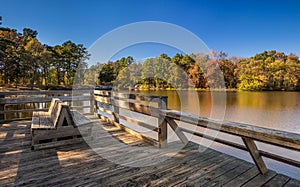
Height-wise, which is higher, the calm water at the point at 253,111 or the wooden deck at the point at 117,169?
the wooden deck at the point at 117,169

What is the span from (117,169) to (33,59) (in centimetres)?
2467

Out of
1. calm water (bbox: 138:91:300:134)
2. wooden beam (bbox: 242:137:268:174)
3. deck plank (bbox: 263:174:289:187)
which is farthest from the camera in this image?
calm water (bbox: 138:91:300:134)

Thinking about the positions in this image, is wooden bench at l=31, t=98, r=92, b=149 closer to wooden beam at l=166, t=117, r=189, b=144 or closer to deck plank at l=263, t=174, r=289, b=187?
wooden beam at l=166, t=117, r=189, b=144

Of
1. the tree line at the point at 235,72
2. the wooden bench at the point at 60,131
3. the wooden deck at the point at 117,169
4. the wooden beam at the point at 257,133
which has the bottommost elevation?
the wooden deck at the point at 117,169

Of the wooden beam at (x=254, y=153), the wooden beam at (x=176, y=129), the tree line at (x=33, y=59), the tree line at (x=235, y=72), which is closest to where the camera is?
the wooden beam at (x=254, y=153)

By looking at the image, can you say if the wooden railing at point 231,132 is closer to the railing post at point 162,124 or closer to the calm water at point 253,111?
the railing post at point 162,124

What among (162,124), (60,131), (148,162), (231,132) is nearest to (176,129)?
(162,124)

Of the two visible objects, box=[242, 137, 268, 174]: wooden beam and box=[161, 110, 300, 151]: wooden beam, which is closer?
box=[161, 110, 300, 151]: wooden beam

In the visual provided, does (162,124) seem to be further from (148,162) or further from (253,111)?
(253,111)

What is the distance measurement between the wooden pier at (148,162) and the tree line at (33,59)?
54.5 ft

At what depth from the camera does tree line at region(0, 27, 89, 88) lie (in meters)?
20.4

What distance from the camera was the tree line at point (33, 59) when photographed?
2036cm

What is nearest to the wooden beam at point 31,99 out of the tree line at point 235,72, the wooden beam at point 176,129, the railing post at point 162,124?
the railing post at point 162,124

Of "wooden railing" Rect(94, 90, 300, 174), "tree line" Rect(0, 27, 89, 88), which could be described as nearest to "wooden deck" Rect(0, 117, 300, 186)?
"wooden railing" Rect(94, 90, 300, 174)
